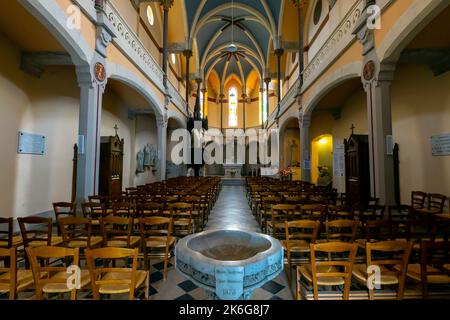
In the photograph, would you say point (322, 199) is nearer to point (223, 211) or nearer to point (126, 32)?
point (223, 211)

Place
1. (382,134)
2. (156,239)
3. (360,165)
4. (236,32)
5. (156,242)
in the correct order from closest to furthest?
1. (156,242)
2. (156,239)
3. (382,134)
4. (360,165)
5. (236,32)

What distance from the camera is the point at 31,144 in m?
5.88

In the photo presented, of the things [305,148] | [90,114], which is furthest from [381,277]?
[305,148]

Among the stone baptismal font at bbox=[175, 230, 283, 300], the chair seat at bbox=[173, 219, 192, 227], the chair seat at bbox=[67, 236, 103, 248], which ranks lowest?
the chair seat at bbox=[67, 236, 103, 248]

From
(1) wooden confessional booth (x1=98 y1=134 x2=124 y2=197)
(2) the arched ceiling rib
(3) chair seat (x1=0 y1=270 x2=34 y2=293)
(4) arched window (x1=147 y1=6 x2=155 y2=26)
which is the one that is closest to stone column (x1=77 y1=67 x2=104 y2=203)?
(3) chair seat (x1=0 y1=270 x2=34 y2=293)

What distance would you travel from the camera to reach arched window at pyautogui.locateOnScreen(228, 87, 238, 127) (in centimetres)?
2572

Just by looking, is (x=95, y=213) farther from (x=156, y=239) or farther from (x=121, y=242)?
(x=156, y=239)

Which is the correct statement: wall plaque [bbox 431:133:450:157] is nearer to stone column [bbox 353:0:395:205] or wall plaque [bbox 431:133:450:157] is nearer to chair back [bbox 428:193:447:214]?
chair back [bbox 428:193:447:214]

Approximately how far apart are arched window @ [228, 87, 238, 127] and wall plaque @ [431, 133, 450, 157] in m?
20.3

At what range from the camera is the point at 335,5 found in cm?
820

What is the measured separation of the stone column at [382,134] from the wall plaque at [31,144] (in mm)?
7911

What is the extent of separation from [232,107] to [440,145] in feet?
70.0

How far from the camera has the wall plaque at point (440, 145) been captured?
219 inches

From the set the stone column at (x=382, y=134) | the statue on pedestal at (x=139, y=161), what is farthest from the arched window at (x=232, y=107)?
the stone column at (x=382, y=134)
